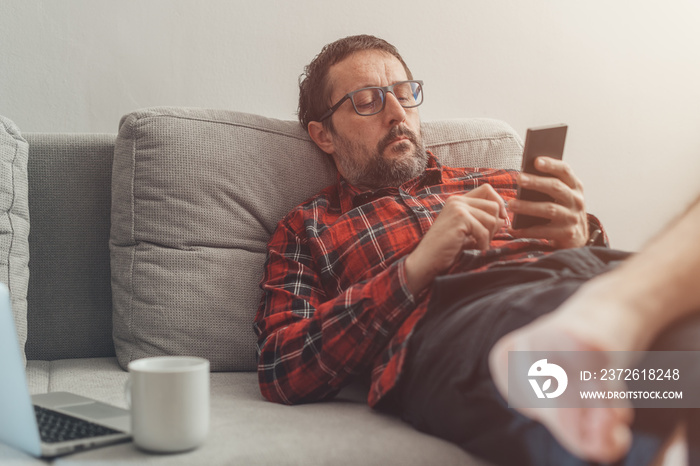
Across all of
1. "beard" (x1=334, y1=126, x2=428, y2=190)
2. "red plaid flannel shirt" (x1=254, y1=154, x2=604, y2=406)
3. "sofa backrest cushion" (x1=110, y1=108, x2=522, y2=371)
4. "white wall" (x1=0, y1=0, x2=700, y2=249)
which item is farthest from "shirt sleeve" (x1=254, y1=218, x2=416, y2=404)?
"white wall" (x1=0, y1=0, x2=700, y2=249)

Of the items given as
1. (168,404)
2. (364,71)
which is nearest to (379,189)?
(364,71)

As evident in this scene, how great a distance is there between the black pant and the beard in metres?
0.50

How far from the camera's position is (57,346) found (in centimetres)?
125

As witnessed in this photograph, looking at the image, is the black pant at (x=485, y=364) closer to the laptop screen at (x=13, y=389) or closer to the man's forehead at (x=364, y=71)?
the laptop screen at (x=13, y=389)

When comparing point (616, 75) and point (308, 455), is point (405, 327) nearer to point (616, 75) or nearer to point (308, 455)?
point (308, 455)

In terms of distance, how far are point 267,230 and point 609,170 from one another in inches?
44.9

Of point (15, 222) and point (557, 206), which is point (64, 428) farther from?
point (557, 206)

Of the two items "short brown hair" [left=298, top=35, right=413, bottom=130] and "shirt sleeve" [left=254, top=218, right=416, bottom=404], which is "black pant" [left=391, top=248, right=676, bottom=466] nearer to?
"shirt sleeve" [left=254, top=218, right=416, bottom=404]

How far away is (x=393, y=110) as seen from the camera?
51.8 inches

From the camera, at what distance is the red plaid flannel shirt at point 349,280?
0.91 m

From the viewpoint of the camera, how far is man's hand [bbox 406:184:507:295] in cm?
89

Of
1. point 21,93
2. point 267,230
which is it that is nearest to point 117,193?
point 267,230

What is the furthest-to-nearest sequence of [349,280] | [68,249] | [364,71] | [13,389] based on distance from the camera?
1. [364,71]
2. [68,249]
3. [349,280]
4. [13,389]

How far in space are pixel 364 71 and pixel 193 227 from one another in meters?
0.51
